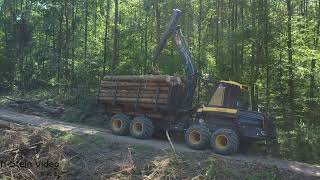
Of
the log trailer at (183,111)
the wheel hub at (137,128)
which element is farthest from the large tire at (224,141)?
the wheel hub at (137,128)

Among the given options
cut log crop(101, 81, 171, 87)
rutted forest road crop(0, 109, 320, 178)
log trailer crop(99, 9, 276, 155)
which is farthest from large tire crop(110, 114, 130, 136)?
cut log crop(101, 81, 171, 87)

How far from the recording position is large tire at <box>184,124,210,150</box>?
1557cm

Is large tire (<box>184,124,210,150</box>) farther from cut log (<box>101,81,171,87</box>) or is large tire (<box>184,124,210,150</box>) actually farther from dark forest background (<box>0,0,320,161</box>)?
cut log (<box>101,81,171,87</box>)

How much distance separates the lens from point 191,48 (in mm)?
26531

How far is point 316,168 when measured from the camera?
14336 mm

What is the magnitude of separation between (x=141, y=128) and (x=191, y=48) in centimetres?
986

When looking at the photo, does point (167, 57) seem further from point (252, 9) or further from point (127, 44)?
point (252, 9)

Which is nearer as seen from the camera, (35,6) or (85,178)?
(85,178)

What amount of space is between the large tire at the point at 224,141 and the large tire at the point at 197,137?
0.28m

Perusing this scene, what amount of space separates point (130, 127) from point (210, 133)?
3.58 metres

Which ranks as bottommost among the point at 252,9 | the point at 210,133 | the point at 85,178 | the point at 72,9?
the point at 85,178

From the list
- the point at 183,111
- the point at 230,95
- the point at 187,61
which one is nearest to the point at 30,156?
the point at 183,111

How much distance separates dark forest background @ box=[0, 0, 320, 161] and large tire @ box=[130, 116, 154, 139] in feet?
8.11

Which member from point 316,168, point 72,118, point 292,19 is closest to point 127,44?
point 72,118
